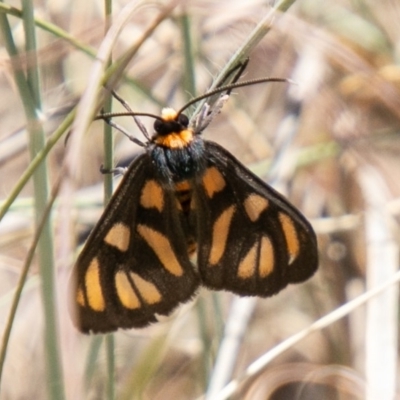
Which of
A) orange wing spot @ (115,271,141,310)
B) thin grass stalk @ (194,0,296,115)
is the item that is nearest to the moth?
orange wing spot @ (115,271,141,310)

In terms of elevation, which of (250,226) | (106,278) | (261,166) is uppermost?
(261,166)

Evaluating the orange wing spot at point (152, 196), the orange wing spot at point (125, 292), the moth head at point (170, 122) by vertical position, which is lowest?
the orange wing spot at point (125, 292)

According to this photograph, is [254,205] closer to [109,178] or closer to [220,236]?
[220,236]

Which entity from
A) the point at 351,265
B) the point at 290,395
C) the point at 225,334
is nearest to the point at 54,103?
the point at 225,334

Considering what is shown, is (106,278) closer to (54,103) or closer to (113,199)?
(113,199)

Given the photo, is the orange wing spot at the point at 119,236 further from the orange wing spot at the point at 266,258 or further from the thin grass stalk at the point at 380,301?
the thin grass stalk at the point at 380,301

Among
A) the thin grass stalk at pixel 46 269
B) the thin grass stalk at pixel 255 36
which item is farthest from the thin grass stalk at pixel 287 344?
the thin grass stalk at pixel 255 36
